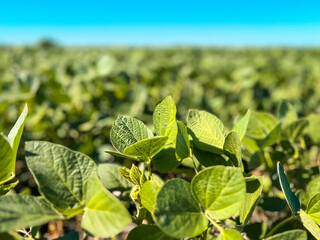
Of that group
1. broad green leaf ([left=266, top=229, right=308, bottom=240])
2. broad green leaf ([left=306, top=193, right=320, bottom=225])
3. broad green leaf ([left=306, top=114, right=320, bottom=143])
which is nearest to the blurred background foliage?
broad green leaf ([left=306, top=114, right=320, bottom=143])

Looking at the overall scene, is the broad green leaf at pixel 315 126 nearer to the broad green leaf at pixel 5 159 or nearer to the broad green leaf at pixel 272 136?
the broad green leaf at pixel 272 136

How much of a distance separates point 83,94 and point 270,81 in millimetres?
1441

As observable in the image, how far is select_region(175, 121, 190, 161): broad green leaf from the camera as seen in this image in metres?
0.51

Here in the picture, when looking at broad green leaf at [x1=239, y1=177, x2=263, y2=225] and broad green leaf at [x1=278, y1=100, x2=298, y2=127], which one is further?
broad green leaf at [x1=278, y1=100, x2=298, y2=127]

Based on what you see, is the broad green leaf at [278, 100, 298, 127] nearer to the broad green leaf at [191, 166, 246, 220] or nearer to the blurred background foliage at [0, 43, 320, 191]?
the blurred background foliage at [0, 43, 320, 191]

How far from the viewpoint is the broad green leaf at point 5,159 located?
1.46 feet

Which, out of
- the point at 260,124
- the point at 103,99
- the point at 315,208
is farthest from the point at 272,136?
the point at 103,99

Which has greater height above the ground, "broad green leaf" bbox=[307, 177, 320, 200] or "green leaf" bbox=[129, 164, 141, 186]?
"green leaf" bbox=[129, 164, 141, 186]

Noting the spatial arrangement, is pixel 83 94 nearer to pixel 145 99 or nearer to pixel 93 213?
pixel 145 99

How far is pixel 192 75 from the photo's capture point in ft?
8.35

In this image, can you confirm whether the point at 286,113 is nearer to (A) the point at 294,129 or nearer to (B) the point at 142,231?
(A) the point at 294,129

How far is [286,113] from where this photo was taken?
0.92m

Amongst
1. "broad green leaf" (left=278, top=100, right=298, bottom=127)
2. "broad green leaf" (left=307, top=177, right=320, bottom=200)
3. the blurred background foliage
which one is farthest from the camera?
the blurred background foliage

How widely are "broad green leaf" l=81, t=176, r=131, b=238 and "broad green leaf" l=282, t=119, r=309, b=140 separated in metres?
0.54
